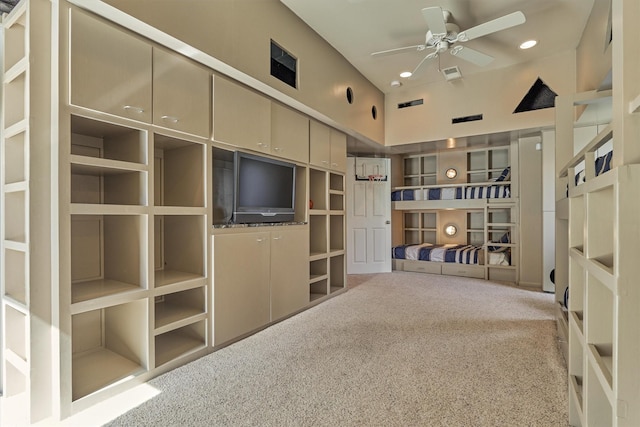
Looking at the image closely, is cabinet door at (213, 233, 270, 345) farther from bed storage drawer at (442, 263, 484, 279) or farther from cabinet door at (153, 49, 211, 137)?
bed storage drawer at (442, 263, 484, 279)

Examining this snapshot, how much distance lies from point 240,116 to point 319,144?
1340 millimetres

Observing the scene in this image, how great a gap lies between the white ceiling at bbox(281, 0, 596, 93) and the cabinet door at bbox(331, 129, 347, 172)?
0.97 metres

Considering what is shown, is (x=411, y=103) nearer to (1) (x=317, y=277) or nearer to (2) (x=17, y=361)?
(1) (x=317, y=277)

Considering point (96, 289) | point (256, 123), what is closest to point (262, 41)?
point (256, 123)

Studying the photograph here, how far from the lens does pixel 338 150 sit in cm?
436

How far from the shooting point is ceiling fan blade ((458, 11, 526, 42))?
2.71 metres

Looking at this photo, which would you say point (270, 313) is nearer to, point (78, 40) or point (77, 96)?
point (77, 96)

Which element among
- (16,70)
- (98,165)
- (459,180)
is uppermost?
(16,70)

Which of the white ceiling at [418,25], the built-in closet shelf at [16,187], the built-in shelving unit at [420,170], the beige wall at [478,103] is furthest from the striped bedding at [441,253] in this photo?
the built-in closet shelf at [16,187]

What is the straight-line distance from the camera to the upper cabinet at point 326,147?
3822 millimetres

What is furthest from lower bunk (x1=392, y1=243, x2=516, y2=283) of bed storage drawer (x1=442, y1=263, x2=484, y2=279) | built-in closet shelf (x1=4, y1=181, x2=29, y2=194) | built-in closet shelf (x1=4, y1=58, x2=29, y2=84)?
built-in closet shelf (x1=4, y1=58, x2=29, y2=84)

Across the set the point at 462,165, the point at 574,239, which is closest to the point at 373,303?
the point at 574,239

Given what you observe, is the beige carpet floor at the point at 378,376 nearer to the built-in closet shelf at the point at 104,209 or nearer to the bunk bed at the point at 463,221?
the built-in closet shelf at the point at 104,209

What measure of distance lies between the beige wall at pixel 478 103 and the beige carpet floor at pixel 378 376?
8.55ft
